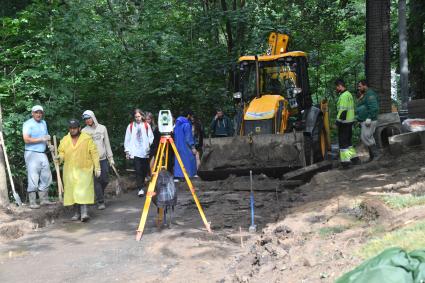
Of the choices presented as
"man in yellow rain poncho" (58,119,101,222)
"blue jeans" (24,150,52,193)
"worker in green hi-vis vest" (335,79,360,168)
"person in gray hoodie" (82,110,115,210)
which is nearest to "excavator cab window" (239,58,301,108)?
"worker in green hi-vis vest" (335,79,360,168)

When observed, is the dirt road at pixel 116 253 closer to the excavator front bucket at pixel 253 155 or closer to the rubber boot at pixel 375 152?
the excavator front bucket at pixel 253 155

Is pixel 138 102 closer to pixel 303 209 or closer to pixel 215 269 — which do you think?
pixel 303 209

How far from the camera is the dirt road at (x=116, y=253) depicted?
6637 millimetres

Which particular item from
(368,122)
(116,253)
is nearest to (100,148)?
(116,253)

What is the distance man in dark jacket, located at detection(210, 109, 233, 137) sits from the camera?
14781mm

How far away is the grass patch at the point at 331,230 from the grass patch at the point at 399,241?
98 centimetres

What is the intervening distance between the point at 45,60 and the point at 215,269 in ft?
27.6

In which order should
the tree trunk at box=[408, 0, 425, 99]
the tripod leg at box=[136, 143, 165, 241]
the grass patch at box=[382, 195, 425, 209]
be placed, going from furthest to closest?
the tree trunk at box=[408, 0, 425, 99], the tripod leg at box=[136, 143, 165, 241], the grass patch at box=[382, 195, 425, 209]

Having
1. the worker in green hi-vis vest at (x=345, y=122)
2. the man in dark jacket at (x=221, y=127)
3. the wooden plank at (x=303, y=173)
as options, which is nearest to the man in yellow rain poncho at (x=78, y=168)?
the wooden plank at (x=303, y=173)

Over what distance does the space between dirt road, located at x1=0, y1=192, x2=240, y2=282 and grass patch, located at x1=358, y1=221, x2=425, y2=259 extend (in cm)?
191

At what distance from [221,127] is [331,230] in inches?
341

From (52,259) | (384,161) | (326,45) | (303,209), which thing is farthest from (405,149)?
(326,45)

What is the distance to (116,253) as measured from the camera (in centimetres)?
753

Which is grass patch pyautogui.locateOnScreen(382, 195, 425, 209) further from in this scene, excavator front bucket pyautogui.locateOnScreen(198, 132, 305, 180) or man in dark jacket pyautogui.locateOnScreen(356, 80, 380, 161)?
man in dark jacket pyautogui.locateOnScreen(356, 80, 380, 161)
